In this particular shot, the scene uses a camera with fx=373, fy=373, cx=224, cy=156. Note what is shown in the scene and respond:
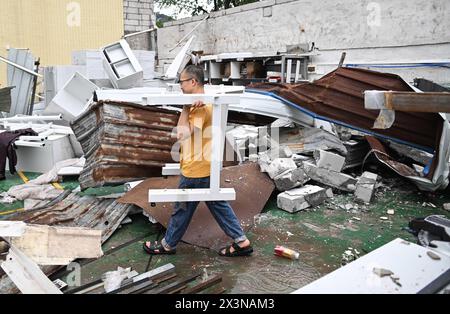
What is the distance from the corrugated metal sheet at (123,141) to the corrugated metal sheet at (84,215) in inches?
9.2

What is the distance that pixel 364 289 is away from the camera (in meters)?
2.03

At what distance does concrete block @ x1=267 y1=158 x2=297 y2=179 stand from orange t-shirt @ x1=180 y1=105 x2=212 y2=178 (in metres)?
1.48

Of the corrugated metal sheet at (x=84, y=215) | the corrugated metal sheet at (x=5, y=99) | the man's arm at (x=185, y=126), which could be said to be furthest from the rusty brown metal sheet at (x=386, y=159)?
the corrugated metal sheet at (x=5, y=99)

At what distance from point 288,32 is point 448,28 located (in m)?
4.27

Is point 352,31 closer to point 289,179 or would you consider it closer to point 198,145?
point 289,179

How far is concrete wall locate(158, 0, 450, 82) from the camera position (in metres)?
7.33

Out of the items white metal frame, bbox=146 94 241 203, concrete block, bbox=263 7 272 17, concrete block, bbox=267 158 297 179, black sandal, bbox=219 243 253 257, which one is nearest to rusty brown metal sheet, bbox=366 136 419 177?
concrete block, bbox=267 158 297 179

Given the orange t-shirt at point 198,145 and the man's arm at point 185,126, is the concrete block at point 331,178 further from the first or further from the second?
the man's arm at point 185,126

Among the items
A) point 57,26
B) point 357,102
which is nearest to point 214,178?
point 357,102

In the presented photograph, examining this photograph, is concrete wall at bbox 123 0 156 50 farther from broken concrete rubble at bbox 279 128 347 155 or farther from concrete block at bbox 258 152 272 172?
concrete block at bbox 258 152 272 172

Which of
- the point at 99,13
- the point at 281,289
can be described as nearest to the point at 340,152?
the point at 281,289

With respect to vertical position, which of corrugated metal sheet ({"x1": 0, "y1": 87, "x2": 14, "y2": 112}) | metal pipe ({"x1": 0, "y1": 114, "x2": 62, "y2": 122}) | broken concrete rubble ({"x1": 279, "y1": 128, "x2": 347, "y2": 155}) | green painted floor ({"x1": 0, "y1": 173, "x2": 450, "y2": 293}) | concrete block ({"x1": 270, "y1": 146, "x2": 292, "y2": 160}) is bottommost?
green painted floor ({"x1": 0, "y1": 173, "x2": 450, "y2": 293})

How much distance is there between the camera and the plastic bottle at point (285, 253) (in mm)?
3211
